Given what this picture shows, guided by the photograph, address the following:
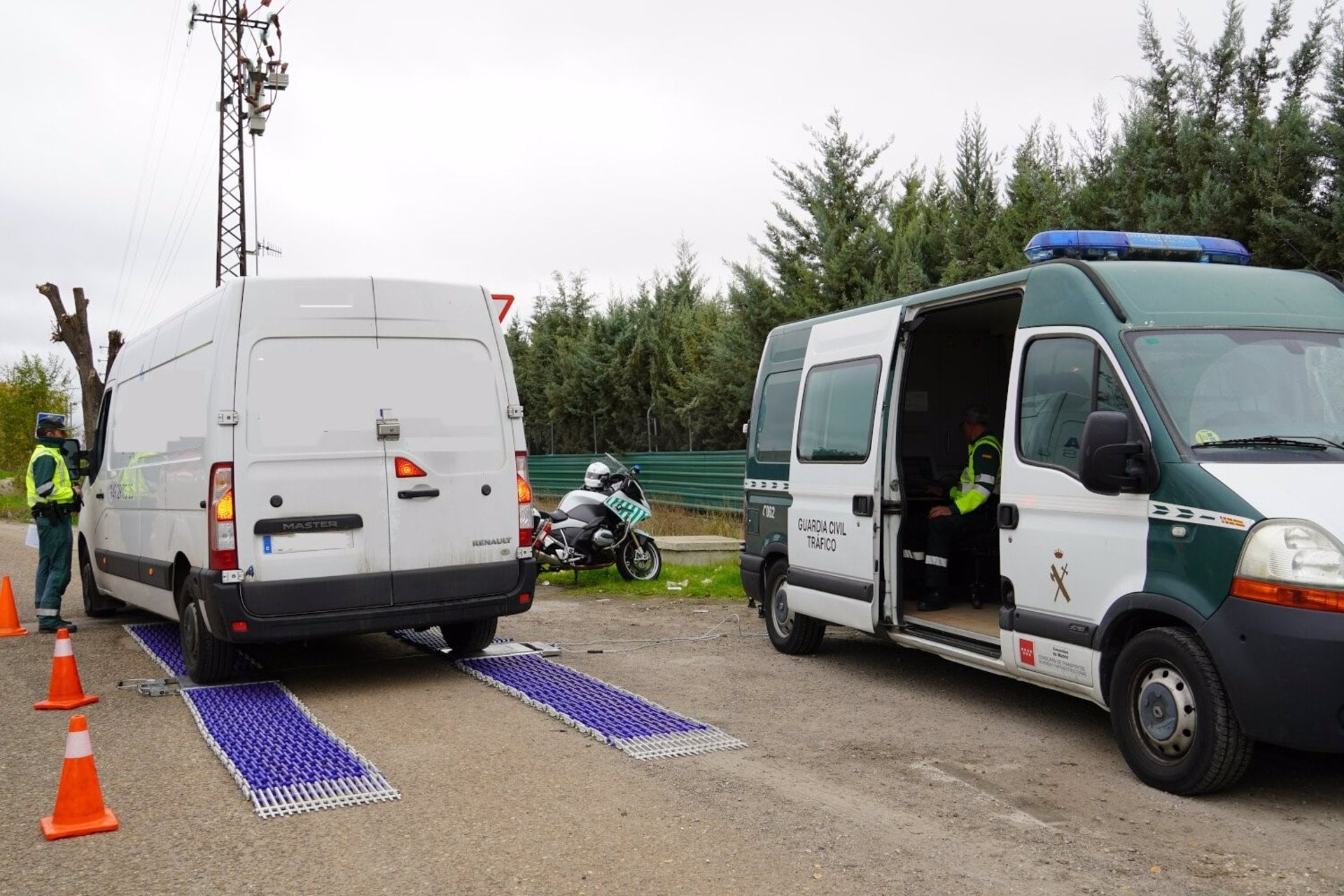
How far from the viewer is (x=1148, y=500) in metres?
5.36

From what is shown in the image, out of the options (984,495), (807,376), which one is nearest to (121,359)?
(807,376)

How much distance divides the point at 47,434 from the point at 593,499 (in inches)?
222

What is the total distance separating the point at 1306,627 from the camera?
4680 mm

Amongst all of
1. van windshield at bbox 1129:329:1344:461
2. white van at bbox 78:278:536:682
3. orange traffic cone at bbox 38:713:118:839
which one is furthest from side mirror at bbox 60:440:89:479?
van windshield at bbox 1129:329:1344:461

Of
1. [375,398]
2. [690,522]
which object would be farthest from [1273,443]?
[690,522]

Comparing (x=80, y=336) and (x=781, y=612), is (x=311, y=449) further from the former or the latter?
(x=80, y=336)

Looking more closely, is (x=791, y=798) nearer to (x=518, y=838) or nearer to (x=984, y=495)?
(x=518, y=838)

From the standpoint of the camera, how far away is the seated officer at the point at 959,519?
7.74 m

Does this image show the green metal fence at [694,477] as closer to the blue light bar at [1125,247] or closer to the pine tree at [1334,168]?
the pine tree at [1334,168]

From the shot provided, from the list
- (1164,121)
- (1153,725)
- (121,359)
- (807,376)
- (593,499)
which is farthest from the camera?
(1164,121)

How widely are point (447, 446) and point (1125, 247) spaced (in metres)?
4.44

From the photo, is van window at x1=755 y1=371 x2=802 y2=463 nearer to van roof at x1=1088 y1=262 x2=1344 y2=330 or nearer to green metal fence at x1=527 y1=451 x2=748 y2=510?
van roof at x1=1088 y1=262 x2=1344 y2=330

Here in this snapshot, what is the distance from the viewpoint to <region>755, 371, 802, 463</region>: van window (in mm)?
9016

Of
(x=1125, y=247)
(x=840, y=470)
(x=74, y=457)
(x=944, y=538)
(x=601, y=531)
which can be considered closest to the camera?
(x=1125, y=247)
